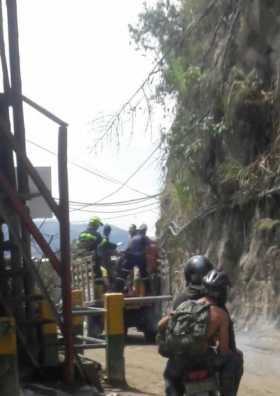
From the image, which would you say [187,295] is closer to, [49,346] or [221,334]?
[221,334]

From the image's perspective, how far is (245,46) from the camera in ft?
55.2

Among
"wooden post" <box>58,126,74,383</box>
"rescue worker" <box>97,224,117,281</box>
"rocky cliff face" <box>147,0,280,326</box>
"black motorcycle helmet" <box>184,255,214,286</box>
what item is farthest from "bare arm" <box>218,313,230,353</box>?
"rescue worker" <box>97,224,117,281</box>

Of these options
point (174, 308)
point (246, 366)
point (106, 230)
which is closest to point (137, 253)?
point (106, 230)

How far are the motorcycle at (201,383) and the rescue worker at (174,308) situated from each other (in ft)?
0.36

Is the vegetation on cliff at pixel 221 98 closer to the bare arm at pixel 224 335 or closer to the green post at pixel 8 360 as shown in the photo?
the green post at pixel 8 360

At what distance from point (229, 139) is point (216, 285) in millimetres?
11154

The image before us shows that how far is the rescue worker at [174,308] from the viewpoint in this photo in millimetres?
6668

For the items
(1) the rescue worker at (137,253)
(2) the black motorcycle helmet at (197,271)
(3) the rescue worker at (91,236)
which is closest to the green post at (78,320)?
(1) the rescue worker at (137,253)

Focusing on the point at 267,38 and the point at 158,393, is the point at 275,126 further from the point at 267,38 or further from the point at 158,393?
the point at 158,393

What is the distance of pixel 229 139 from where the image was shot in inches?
691

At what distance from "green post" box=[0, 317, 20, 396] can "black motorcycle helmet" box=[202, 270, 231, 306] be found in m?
2.45

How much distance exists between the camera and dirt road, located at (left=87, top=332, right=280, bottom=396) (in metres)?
10.4

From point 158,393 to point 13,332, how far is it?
223 cm

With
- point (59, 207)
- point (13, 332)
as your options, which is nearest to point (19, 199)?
point (59, 207)
